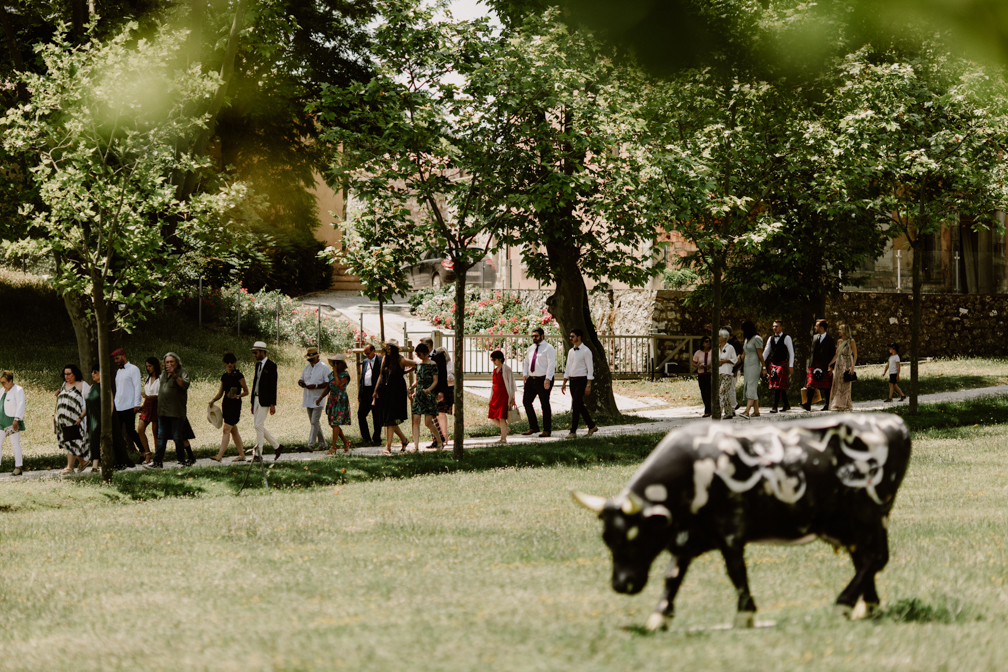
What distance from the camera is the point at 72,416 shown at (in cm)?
1495

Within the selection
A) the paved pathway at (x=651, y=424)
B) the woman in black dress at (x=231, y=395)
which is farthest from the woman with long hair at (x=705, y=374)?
the woman in black dress at (x=231, y=395)

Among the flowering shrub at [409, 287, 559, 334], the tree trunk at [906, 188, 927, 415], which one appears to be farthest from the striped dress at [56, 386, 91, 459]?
the flowering shrub at [409, 287, 559, 334]

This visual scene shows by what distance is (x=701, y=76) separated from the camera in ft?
53.8

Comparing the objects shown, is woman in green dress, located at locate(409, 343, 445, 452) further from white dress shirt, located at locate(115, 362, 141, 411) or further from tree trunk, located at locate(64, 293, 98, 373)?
tree trunk, located at locate(64, 293, 98, 373)

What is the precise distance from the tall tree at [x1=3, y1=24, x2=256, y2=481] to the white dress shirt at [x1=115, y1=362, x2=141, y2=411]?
1149 mm

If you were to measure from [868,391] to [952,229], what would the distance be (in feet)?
50.3

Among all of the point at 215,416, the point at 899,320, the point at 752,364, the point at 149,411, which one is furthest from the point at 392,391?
the point at 899,320

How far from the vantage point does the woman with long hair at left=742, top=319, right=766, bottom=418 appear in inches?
761

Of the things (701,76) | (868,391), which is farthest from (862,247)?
(701,76)

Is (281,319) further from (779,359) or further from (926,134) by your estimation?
(926,134)

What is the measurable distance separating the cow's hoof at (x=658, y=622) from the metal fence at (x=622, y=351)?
21.7 meters

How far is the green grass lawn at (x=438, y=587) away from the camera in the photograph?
488cm

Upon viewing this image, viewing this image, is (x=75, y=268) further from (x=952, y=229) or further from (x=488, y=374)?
(x=952, y=229)

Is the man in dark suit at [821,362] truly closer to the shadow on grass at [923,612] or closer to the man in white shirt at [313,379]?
the man in white shirt at [313,379]
